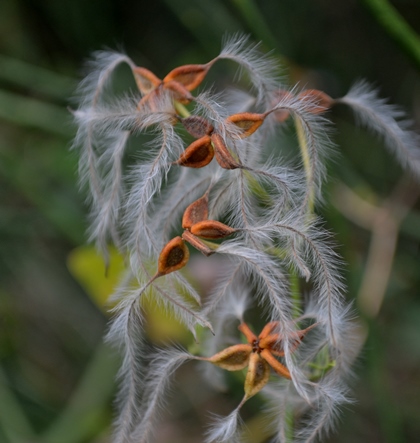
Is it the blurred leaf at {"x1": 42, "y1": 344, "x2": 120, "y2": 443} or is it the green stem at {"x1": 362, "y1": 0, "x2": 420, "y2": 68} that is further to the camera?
the blurred leaf at {"x1": 42, "y1": 344, "x2": 120, "y2": 443}

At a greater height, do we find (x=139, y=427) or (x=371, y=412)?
(x=139, y=427)

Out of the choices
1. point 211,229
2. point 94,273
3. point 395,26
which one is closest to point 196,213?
point 211,229

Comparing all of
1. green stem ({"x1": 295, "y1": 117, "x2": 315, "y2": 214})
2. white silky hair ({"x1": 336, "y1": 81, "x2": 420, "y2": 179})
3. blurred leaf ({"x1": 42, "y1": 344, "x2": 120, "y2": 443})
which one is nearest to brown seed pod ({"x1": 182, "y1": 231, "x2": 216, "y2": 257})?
green stem ({"x1": 295, "y1": 117, "x2": 315, "y2": 214})

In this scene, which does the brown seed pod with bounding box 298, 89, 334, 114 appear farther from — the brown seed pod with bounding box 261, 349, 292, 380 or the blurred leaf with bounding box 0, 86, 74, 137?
the blurred leaf with bounding box 0, 86, 74, 137

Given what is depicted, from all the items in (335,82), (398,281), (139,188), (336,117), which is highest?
(139,188)

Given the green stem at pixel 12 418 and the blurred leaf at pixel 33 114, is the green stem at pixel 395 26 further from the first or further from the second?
the green stem at pixel 12 418

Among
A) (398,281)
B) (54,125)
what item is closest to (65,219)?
(54,125)

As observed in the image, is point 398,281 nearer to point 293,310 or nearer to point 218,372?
point 218,372
